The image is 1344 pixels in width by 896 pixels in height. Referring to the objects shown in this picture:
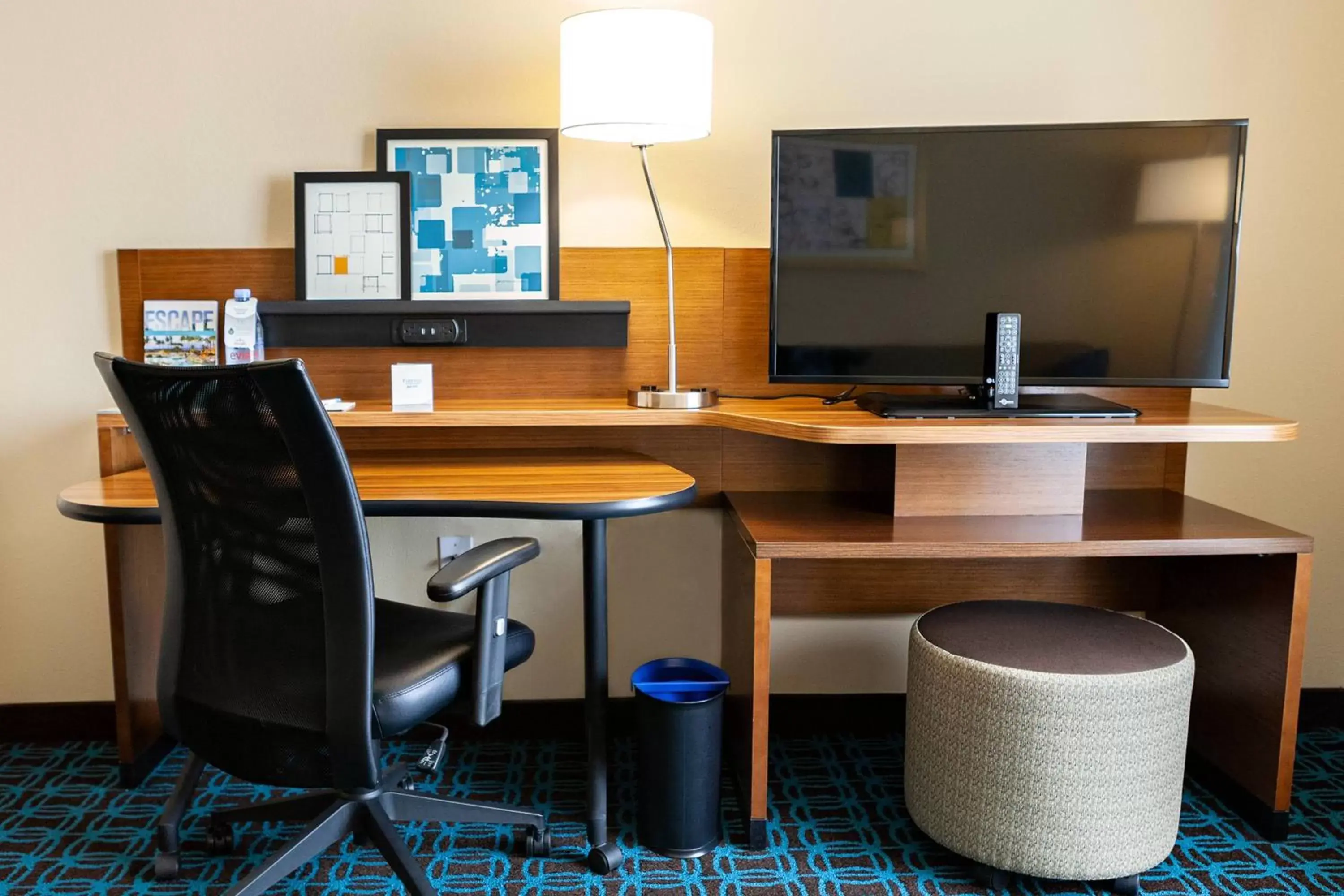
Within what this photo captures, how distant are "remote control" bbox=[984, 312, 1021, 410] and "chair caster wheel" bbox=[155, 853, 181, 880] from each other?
5.80ft

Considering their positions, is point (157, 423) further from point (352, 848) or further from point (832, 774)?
point (832, 774)

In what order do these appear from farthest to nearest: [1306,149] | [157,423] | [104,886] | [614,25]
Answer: [1306,149] → [614,25] → [104,886] → [157,423]

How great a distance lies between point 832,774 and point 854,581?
1.45 ft

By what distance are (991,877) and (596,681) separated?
796mm

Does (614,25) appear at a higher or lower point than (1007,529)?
higher

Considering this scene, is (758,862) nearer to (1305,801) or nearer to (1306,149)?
(1305,801)

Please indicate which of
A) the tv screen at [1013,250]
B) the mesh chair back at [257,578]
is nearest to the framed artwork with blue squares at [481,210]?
the tv screen at [1013,250]

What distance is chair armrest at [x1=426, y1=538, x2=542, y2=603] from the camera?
148 centimetres

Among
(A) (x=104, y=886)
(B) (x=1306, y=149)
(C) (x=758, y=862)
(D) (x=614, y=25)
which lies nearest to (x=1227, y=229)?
(B) (x=1306, y=149)

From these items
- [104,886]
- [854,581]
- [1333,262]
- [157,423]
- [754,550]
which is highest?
[1333,262]

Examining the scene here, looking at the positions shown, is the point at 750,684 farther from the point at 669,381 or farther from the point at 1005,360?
the point at 1005,360

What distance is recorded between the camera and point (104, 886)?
1.90 metres

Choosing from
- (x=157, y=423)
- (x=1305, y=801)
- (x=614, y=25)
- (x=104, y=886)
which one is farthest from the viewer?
(x=1305, y=801)

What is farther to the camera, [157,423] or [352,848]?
[352,848]
